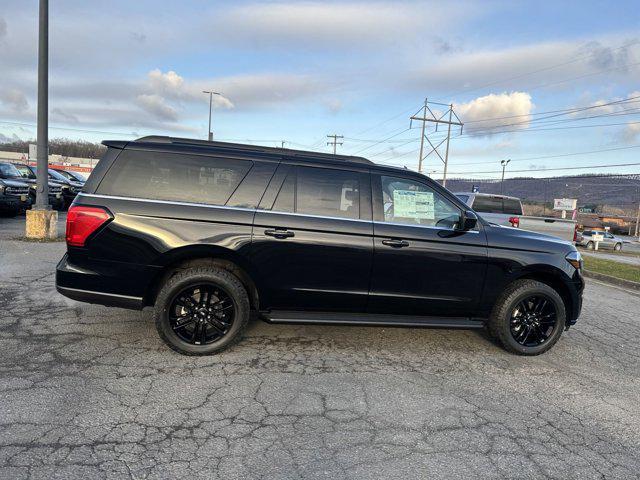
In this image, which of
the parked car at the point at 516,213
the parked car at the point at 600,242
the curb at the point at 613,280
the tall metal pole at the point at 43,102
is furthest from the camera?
the parked car at the point at 600,242

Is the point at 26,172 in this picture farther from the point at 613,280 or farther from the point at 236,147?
the point at 613,280

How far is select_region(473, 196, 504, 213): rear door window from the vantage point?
44.6ft

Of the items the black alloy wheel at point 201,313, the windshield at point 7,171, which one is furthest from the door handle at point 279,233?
the windshield at point 7,171

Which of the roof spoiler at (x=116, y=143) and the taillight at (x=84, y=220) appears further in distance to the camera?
the roof spoiler at (x=116, y=143)

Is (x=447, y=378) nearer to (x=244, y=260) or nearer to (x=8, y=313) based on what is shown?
(x=244, y=260)

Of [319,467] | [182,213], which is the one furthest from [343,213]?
[319,467]

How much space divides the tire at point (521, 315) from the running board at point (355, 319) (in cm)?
41

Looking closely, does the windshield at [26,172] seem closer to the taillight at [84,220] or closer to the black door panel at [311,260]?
the taillight at [84,220]

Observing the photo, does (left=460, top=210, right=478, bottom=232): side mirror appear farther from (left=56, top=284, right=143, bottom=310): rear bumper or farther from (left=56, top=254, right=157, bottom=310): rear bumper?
(left=56, top=284, right=143, bottom=310): rear bumper

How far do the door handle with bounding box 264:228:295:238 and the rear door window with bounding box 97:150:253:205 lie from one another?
500 millimetres

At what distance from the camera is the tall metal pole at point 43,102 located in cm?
903

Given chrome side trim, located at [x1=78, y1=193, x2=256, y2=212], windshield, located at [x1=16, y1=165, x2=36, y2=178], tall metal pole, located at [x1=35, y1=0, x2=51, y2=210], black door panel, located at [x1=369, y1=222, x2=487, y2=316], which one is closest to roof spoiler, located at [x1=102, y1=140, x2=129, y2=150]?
chrome side trim, located at [x1=78, y1=193, x2=256, y2=212]

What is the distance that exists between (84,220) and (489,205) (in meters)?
12.4

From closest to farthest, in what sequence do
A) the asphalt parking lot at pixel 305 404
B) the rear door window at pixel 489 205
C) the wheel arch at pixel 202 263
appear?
the asphalt parking lot at pixel 305 404
the wheel arch at pixel 202 263
the rear door window at pixel 489 205
